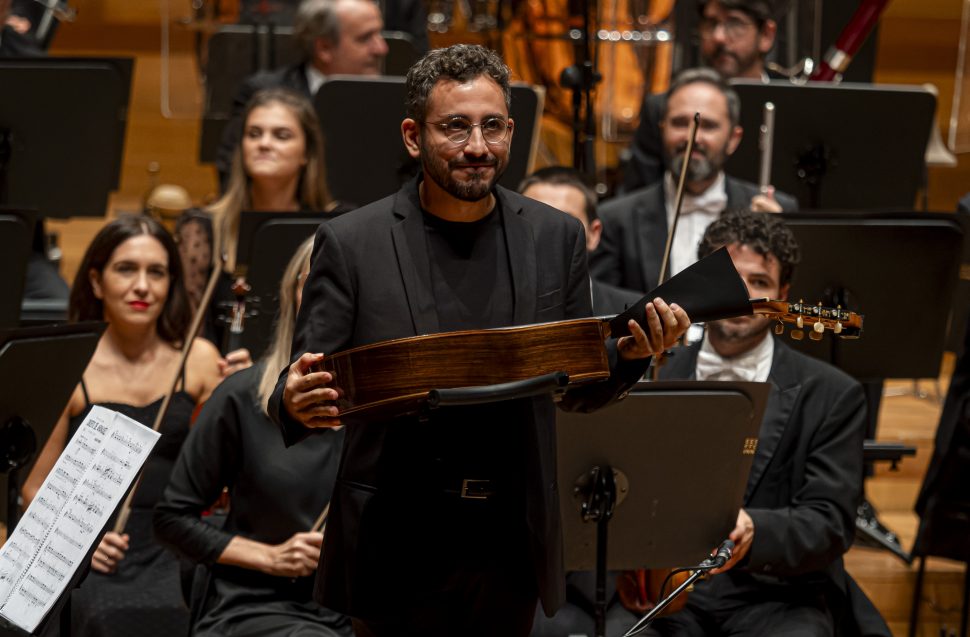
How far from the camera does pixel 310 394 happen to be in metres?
1.91

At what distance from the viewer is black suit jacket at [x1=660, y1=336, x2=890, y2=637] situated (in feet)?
9.84

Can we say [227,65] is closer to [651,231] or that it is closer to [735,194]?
[651,231]

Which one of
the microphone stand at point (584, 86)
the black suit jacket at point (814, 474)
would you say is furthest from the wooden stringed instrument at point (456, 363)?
the microphone stand at point (584, 86)

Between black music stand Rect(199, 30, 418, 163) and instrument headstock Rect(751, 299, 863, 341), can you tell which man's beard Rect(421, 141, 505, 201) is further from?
black music stand Rect(199, 30, 418, 163)

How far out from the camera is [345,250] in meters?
2.02

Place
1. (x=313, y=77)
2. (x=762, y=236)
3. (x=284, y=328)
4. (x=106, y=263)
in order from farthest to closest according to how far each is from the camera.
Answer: (x=313, y=77), (x=106, y=263), (x=762, y=236), (x=284, y=328)

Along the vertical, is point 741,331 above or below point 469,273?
below

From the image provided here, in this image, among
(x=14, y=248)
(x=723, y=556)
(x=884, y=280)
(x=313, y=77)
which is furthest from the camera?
(x=313, y=77)

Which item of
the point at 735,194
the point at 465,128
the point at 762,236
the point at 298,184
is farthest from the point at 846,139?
the point at 465,128

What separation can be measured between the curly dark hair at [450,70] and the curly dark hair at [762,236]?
1244mm

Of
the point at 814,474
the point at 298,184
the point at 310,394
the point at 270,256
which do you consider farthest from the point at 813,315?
the point at 298,184

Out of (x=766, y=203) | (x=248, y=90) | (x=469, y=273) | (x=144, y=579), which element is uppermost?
(x=248, y=90)

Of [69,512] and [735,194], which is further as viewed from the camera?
[735,194]

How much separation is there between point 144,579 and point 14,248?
890 mm
